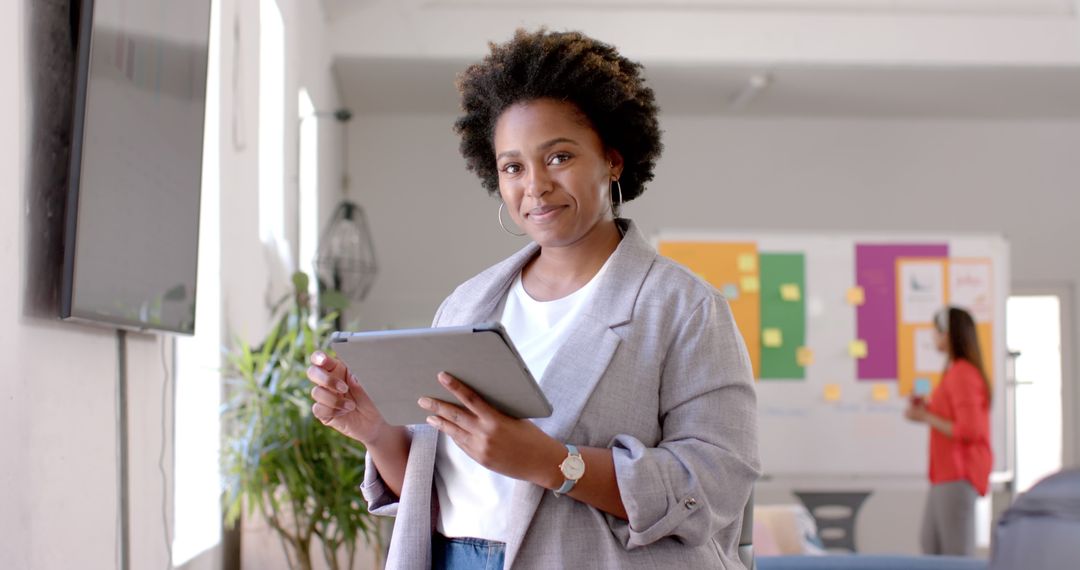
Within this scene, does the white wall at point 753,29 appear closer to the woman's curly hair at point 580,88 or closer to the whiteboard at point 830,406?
the whiteboard at point 830,406

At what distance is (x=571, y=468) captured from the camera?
1.30 m

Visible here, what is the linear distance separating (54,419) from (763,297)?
196 inches

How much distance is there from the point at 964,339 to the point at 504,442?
16.2 ft

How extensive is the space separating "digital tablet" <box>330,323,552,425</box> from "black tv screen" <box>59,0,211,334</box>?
83 centimetres

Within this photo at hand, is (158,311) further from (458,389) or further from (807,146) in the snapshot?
(807,146)

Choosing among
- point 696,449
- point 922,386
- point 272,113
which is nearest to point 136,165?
point 696,449

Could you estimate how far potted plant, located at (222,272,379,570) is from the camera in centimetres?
354

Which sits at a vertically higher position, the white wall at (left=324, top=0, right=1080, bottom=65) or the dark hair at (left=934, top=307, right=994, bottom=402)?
the white wall at (left=324, top=0, right=1080, bottom=65)

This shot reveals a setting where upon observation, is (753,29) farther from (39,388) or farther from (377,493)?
(377,493)

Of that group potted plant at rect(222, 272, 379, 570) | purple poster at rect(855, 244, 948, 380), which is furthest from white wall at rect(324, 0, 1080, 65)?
potted plant at rect(222, 272, 379, 570)

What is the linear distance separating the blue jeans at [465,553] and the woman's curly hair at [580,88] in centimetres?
50

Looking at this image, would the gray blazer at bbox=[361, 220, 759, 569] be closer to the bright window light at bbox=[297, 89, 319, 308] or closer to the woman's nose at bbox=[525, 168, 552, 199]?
the woman's nose at bbox=[525, 168, 552, 199]

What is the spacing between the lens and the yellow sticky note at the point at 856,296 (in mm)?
6660

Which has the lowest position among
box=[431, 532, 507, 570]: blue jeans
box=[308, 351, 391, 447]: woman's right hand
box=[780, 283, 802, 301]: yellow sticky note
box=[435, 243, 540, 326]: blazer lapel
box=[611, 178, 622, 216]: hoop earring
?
box=[431, 532, 507, 570]: blue jeans
